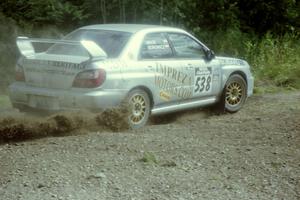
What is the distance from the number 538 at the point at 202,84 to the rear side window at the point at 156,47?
719mm

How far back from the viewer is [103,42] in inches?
377

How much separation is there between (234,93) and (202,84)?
3.34ft

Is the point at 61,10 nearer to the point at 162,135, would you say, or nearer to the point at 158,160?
the point at 162,135

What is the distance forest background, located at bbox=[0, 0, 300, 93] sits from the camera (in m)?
15.3

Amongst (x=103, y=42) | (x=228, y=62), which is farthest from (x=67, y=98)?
(x=228, y=62)

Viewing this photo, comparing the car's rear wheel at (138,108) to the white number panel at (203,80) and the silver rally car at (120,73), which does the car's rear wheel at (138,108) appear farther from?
the white number panel at (203,80)

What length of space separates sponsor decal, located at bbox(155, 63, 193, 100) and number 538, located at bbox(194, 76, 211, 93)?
18cm

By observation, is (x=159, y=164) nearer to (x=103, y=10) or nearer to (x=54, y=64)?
(x=54, y=64)

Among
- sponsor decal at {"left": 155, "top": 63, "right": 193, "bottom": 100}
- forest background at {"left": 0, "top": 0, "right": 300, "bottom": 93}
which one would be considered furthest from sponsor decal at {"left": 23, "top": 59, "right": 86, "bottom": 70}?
forest background at {"left": 0, "top": 0, "right": 300, "bottom": 93}

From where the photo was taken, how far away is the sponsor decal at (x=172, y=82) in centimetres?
967

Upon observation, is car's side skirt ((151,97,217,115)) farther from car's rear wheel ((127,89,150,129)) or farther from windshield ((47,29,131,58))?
windshield ((47,29,131,58))

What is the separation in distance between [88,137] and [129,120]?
1009 mm

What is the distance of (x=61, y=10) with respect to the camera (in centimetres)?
1594

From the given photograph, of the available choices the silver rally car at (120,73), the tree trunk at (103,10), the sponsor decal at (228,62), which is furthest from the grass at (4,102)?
the tree trunk at (103,10)
